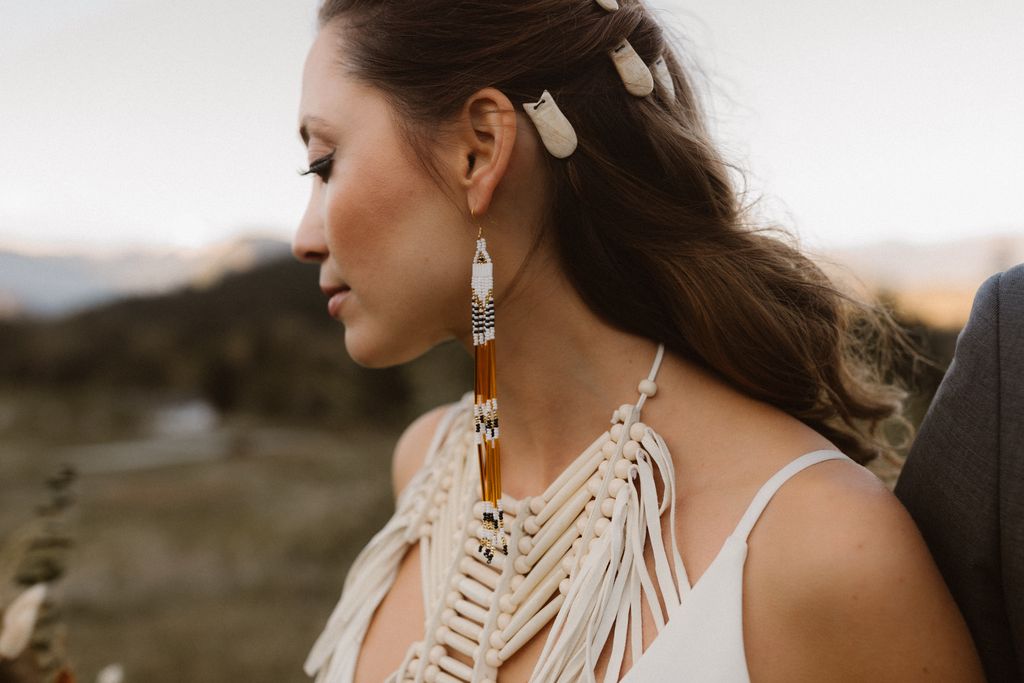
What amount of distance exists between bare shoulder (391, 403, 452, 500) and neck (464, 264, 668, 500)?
465 millimetres

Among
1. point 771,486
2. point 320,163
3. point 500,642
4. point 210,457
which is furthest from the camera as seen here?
point 210,457

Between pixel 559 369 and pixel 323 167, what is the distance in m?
0.53

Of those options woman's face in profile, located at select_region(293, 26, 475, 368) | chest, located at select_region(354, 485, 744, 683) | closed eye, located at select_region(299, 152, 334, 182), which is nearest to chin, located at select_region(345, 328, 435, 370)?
woman's face in profile, located at select_region(293, 26, 475, 368)

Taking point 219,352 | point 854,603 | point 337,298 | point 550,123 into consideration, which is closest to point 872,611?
point 854,603

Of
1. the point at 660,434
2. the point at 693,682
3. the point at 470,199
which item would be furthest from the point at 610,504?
the point at 470,199

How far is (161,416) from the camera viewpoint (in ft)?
18.0

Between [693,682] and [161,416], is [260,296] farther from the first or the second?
[693,682]

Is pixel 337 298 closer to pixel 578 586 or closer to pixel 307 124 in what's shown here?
pixel 307 124

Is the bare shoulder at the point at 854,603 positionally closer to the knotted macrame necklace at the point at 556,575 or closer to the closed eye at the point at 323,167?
the knotted macrame necklace at the point at 556,575

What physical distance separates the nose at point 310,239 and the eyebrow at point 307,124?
12 cm

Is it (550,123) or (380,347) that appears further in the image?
(380,347)

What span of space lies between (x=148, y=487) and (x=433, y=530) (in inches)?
151

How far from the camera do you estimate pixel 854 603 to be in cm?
104

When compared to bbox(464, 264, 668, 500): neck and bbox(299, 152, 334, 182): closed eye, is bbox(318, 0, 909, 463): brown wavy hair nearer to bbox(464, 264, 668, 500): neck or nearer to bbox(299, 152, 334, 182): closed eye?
bbox(464, 264, 668, 500): neck
